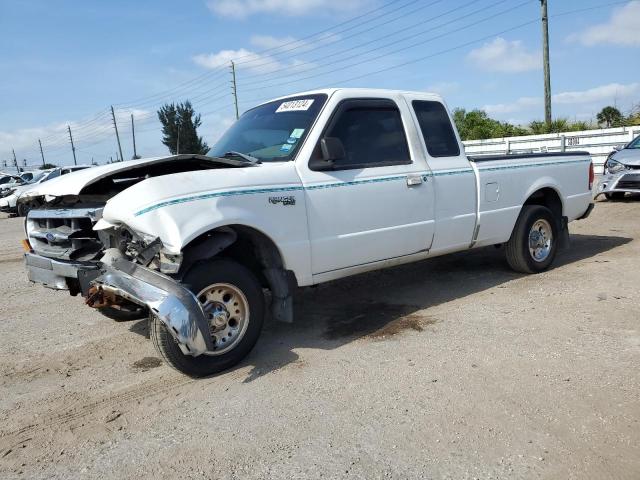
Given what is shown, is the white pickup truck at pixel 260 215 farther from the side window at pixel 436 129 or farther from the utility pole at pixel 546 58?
the utility pole at pixel 546 58

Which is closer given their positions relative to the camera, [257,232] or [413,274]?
[257,232]

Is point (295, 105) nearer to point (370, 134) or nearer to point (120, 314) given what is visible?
point (370, 134)

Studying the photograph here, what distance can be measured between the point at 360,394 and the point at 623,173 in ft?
34.3

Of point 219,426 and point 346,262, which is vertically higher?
point 346,262

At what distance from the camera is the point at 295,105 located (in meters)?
4.91

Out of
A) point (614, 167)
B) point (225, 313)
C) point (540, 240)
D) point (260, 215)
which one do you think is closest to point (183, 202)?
point (260, 215)

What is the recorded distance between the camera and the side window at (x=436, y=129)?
536cm

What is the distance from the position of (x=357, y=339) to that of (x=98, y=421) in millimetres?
2051

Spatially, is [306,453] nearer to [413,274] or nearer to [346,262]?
[346,262]

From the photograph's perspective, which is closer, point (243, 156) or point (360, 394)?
point (360, 394)

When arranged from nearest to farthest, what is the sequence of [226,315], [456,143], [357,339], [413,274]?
[226,315] → [357,339] → [456,143] → [413,274]

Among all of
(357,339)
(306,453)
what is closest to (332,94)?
(357,339)

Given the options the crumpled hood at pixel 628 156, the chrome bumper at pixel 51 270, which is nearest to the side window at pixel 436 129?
the chrome bumper at pixel 51 270

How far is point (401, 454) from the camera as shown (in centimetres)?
284
